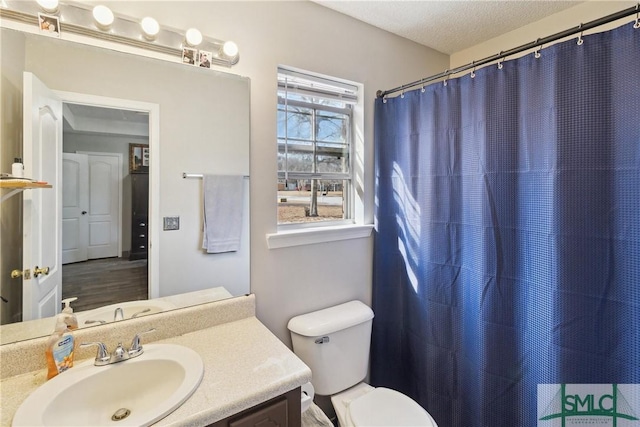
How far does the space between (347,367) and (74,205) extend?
1.44 metres

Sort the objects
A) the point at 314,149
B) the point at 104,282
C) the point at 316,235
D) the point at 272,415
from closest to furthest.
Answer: the point at 272,415 → the point at 104,282 → the point at 316,235 → the point at 314,149

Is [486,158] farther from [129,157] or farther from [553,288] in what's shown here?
[129,157]

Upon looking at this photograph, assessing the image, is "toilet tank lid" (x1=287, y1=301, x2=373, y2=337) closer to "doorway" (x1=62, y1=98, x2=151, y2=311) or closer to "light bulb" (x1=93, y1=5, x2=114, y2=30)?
"doorway" (x1=62, y1=98, x2=151, y2=311)

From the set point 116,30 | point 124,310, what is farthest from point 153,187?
point 116,30

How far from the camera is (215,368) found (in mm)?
1004

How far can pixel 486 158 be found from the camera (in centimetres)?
140

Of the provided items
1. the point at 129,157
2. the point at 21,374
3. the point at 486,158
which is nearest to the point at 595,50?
the point at 486,158

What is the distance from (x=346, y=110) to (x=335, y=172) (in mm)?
401

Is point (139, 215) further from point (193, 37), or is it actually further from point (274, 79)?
point (274, 79)

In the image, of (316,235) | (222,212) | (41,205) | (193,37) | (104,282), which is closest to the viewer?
(41,205)

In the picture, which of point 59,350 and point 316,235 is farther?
point 316,235

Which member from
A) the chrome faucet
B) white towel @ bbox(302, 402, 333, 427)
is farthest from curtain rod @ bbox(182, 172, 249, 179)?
white towel @ bbox(302, 402, 333, 427)

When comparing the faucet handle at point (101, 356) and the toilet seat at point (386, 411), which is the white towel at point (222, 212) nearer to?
the faucet handle at point (101, 356)

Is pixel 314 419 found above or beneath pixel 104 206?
beneath
